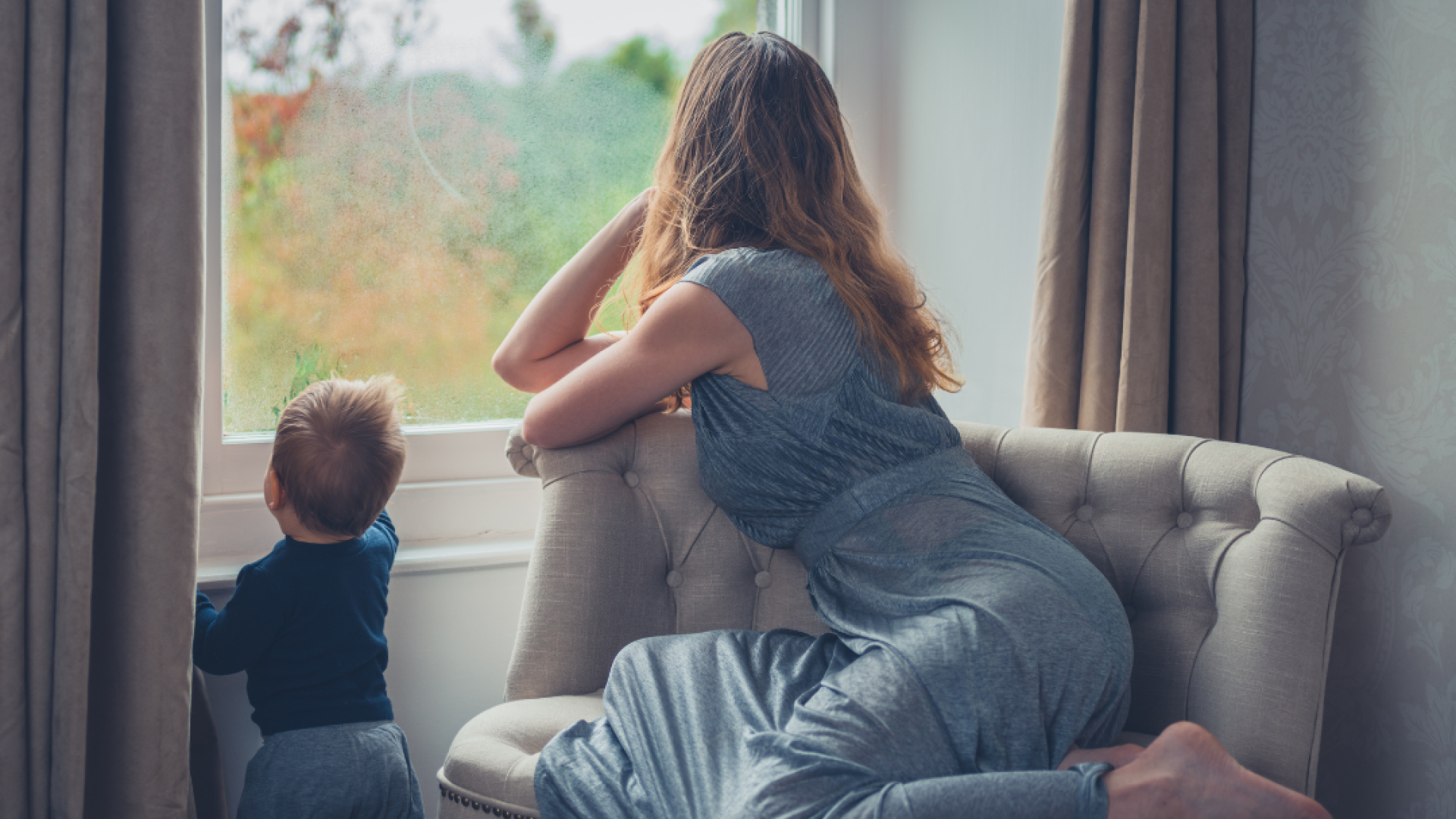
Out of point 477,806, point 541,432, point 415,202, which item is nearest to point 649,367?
point 541,432

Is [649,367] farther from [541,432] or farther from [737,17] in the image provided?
[737,17]

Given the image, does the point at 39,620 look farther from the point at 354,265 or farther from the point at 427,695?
the point at 354,265

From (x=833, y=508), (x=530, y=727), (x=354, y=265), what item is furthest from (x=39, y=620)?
(x=833, y=508)

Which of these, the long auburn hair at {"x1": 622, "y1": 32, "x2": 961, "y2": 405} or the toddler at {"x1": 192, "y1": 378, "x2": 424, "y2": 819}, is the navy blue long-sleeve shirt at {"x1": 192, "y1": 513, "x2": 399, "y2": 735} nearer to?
the toddler at {"x1": 192, "y1": 378, "x2": 424, "y2": 819}

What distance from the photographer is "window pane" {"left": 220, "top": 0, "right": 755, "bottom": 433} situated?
5.53 feet

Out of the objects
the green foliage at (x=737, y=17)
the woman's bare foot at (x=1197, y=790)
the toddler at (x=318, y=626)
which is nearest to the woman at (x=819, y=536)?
the woman's bare foot at (x=1197, y=790)

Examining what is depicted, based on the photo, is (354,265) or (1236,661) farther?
(354,265)

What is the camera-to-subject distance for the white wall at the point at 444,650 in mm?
1714

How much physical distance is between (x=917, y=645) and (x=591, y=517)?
51cm

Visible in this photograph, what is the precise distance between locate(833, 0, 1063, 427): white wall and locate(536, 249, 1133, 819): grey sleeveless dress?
2.41 feet

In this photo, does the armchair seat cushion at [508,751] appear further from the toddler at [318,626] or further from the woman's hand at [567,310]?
the woman's hand at [567,310]

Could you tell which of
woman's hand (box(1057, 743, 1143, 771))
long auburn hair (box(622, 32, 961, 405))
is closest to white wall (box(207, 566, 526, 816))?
long auburn hair (box(622, 32, 961, 405))

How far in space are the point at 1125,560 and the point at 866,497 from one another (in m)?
0.37

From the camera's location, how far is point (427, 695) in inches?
68.3
